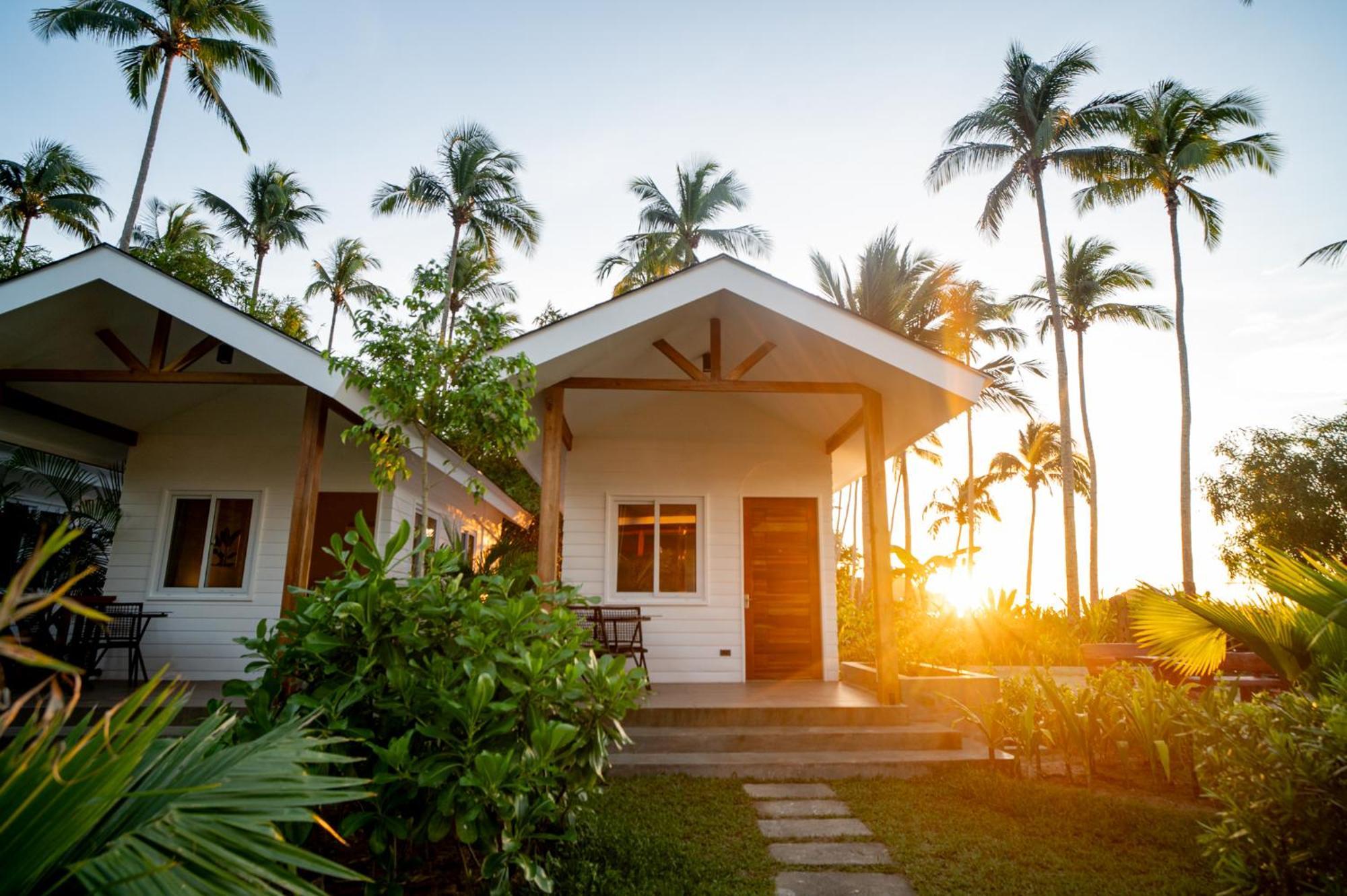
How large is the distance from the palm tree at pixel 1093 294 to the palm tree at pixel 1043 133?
4.13 m

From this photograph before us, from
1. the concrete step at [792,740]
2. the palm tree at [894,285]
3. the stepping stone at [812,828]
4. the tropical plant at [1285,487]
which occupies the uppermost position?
the palm tree at [894,285]

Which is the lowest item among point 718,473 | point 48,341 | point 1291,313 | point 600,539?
point 600,539

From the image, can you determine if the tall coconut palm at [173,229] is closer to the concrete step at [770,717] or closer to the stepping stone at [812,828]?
the concrete step at [770,717]

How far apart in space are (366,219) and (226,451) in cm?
1948

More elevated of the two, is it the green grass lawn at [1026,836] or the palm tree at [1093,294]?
the palm tree at [1093,294]

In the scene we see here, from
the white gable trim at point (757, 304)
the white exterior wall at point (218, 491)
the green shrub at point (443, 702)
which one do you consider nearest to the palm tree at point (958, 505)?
the white gable trim at point (757, 304)

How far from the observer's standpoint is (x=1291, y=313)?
847 cm

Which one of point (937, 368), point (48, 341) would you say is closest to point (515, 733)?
point (937, 368)

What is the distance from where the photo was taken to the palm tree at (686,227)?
23.4 m

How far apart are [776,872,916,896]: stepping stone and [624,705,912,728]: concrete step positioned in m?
2.42

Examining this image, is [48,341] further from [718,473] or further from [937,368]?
[937,368]

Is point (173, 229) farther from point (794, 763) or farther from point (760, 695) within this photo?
point (794, 763)

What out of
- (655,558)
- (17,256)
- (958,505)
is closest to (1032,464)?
(958,505)

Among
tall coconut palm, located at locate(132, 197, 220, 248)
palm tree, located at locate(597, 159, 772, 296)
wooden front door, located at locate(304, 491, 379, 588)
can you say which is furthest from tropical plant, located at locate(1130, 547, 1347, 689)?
tall coconut palm, located at locate(132, 197, 220, 248)
